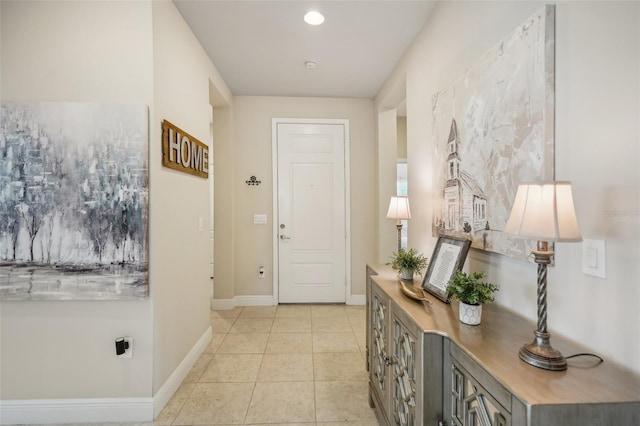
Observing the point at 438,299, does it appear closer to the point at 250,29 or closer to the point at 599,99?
the point at 599,99

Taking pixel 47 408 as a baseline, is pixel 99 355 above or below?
above

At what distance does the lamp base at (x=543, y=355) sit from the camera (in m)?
0.81

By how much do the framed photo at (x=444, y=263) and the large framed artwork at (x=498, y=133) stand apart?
4.4 inches

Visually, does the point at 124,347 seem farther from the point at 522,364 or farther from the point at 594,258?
the point at 594,258

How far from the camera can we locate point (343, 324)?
10.7 feet

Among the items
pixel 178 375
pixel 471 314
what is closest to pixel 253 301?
pixel 178 375

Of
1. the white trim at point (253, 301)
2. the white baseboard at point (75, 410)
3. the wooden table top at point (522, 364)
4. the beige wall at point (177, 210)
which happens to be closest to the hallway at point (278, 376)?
the white baseboard at point (75, 410)

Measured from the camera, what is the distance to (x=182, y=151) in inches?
86.9

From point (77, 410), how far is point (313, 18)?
310 centimetres

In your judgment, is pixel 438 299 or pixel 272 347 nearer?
pixel 438 299

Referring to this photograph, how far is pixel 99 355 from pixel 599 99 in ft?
8.90

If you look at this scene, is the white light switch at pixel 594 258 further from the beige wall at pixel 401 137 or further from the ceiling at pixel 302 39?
the beige wall at pixel 401 137

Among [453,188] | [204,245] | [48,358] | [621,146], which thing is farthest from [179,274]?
[621,146]

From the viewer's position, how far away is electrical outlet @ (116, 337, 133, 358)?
1.76 metres
